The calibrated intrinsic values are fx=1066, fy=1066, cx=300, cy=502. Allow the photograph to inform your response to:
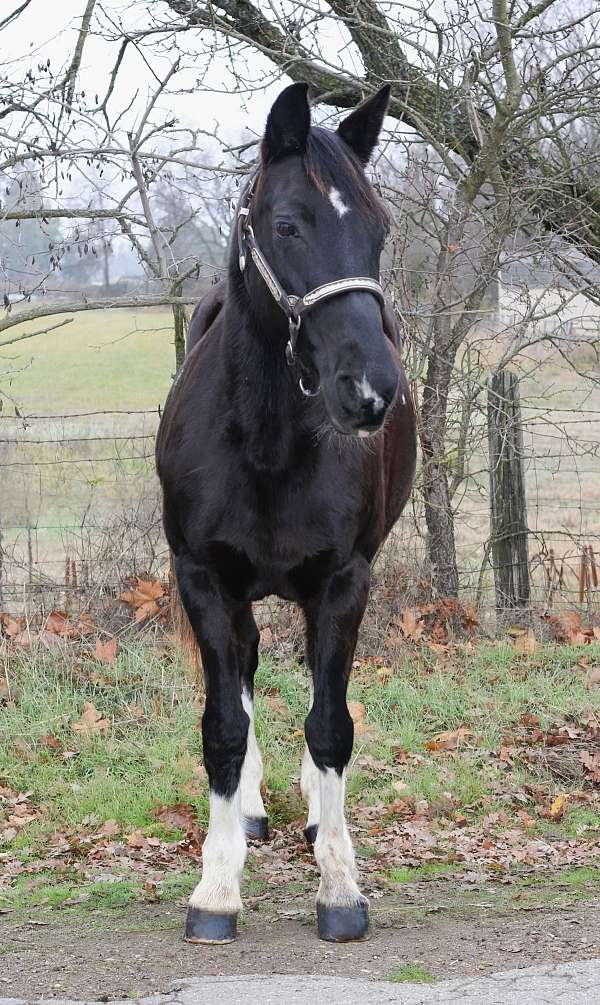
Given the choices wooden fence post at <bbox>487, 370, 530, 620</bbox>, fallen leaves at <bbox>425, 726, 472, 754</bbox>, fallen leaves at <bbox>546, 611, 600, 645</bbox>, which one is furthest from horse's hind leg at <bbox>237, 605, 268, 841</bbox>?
wooden fence post at <bbox>487, 370, 530, 620</bbox>

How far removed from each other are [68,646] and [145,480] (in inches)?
89.5

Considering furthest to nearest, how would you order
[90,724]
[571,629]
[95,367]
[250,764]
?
[95,367], [571,629], [90,724], [250,764]

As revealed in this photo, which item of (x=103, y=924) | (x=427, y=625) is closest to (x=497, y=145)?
(x=427, y=625)

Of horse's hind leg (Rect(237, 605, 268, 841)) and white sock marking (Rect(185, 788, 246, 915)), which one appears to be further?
horse's hind leg (Rect(237, 605, 268, 841))

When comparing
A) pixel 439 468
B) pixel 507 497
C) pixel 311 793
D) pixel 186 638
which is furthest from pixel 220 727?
pixel 507 497

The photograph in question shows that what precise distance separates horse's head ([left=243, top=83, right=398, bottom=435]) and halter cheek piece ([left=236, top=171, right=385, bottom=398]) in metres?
0.02

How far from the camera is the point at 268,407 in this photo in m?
3.81

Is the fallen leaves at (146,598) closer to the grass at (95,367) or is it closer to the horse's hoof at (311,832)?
the horse's hoof at (311,832)

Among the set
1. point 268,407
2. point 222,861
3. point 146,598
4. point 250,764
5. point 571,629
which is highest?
point 268,407

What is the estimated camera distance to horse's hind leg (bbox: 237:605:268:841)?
4.80 m

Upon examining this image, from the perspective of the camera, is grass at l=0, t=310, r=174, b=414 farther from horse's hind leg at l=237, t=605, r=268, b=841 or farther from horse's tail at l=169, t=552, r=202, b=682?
horse's hind leg at l=237, t=605, r=268, b=841

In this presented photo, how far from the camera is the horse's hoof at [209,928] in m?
3.59

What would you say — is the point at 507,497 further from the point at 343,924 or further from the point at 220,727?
the point at 343,924

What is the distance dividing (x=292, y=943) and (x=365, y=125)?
2837 millimetres
